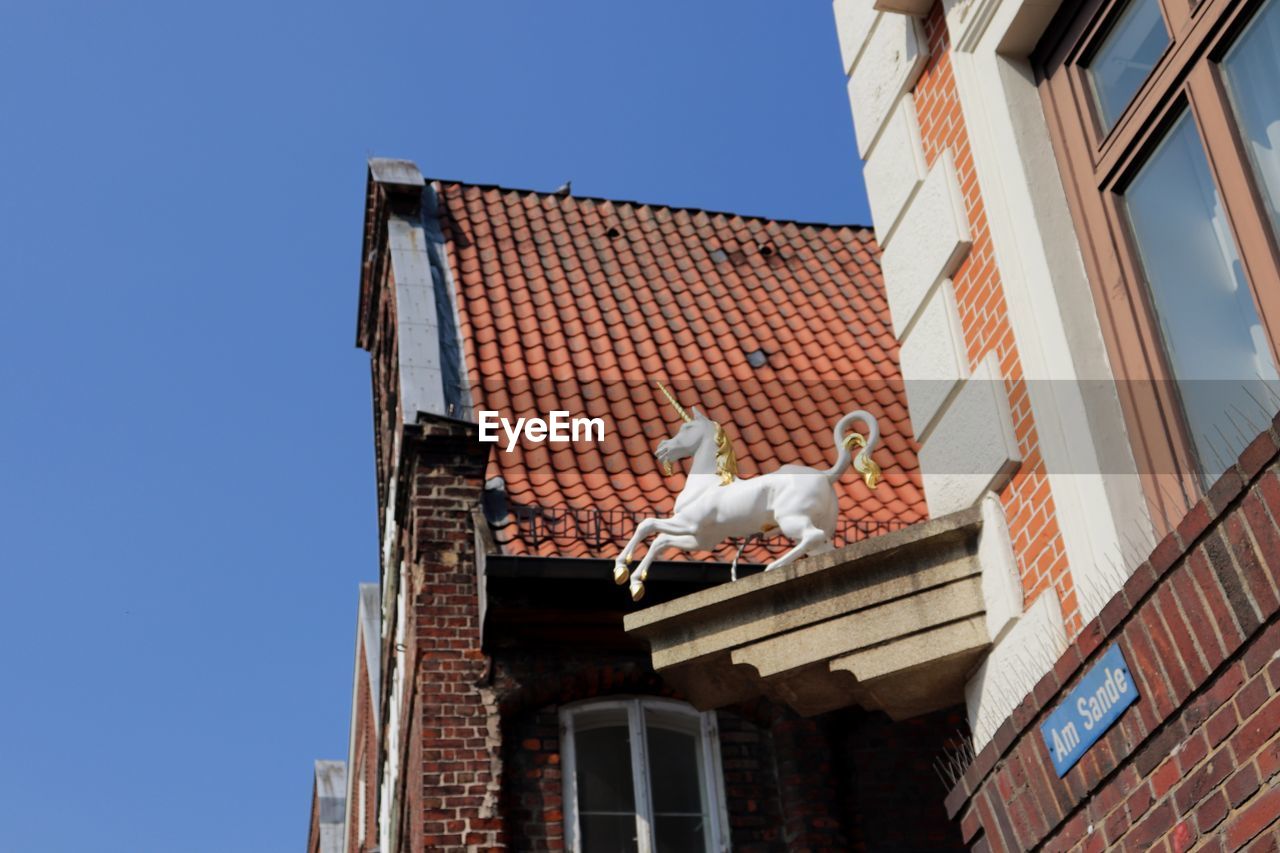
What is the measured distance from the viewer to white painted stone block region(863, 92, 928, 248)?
20.0 feet

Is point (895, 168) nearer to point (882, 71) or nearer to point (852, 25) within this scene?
point (882, 71)

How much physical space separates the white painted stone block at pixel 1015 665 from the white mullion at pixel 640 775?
513 centimetres

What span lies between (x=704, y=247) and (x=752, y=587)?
33.7 ft

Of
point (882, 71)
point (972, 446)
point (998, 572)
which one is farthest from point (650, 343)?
point (998, 572)

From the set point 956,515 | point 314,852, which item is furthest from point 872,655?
point 314,852

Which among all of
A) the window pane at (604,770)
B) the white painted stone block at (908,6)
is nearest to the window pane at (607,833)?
the window pane at (604,770)

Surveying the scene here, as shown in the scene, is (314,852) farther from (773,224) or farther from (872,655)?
(872,655)

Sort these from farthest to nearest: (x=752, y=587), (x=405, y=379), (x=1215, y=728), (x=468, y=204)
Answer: (x=468, y=204), (x=405, y=379), (x=752, y=587), (x=1215, y=728)

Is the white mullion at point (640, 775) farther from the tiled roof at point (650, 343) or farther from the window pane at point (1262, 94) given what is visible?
the window pane at point (1262, 94)

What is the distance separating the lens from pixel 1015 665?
199 inches

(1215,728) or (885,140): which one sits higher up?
(885,140)

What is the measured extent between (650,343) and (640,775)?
4.25 meters

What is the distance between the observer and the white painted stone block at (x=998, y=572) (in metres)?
5.12

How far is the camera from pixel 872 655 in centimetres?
556
